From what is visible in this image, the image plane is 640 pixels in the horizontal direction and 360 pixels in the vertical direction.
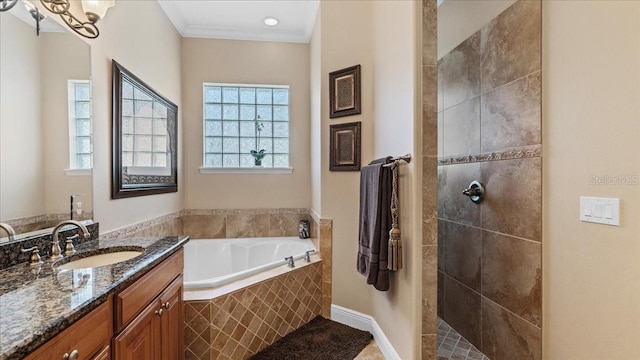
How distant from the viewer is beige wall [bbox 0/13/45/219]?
124 centimetres

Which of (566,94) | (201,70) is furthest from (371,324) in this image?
(201,70)

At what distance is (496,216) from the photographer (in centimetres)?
186

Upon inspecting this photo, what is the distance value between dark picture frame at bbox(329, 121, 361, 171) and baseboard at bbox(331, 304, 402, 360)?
1.15 m

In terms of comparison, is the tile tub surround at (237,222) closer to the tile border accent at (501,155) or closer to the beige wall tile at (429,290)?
the tile border accent at (501,155)

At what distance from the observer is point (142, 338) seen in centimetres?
126

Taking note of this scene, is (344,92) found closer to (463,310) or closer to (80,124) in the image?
(80,124)

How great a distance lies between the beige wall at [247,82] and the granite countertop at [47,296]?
1.95m

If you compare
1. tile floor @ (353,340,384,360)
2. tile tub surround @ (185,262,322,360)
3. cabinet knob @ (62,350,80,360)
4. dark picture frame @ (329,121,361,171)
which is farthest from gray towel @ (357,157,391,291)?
cabinet knob @ (62,350,80,360)

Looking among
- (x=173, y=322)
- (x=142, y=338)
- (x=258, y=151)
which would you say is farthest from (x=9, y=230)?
(x=258, y=151)

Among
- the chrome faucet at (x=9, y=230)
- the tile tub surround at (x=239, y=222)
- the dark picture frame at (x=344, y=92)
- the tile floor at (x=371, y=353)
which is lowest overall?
the tile floor at (x=371, y=353)

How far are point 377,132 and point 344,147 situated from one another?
315 millimetres

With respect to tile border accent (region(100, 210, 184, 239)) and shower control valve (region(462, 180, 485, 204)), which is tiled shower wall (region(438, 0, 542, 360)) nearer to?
shower control valve (region(462, 180, 485, 204))

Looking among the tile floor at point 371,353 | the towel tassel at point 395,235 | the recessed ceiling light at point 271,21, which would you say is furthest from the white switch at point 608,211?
the recessed ceiling light at point 271,21

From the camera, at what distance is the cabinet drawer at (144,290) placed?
3.59 ft
